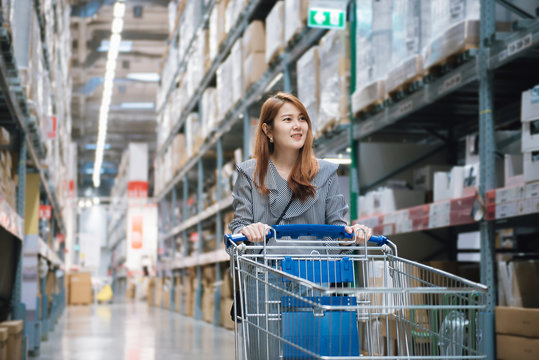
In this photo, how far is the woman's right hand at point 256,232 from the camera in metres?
2.00

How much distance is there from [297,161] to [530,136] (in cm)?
141

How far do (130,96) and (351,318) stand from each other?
20.2 meters

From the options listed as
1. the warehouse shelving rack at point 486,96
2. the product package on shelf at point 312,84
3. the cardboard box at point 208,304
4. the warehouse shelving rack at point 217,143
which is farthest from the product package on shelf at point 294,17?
the cardboard box at point 208,304

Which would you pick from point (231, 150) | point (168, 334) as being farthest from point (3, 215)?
point (231, 150)

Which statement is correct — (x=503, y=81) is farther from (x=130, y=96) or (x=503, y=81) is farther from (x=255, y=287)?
(x=130, y=96)

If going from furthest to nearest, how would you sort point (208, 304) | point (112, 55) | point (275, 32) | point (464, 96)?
point (112, 55), point (208, 304), point (275, 32), point (464, 96)

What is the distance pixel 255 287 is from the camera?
2.03 meters

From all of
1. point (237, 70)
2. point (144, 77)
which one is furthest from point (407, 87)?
point (144, 77)

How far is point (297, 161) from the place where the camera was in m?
2.41

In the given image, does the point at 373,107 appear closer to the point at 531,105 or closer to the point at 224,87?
the point at 531,105

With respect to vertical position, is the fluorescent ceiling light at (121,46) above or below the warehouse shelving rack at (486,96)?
above

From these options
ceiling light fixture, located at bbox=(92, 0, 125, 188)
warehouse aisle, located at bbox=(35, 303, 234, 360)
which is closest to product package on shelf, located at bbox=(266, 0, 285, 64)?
warehouse aisle, located at bbox=(35, 303, 234, 360)

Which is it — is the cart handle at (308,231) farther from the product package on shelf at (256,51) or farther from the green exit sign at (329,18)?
the product package on shelf at (256,51)

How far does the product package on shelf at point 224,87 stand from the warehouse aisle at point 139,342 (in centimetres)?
287
